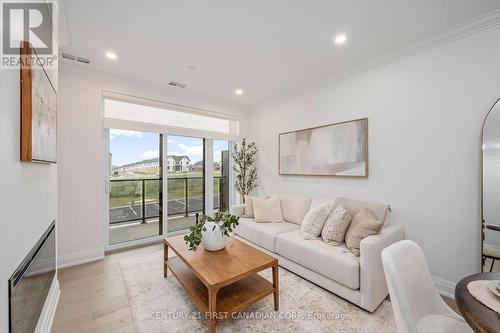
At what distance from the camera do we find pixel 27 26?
1.26 meters

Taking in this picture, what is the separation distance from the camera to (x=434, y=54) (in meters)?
2.28

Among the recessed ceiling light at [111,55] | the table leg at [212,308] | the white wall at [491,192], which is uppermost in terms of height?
the recessed ceiling light at [111,55]

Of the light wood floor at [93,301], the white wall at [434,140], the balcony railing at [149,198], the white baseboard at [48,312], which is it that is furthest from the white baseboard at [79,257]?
the white wall at [434,140]

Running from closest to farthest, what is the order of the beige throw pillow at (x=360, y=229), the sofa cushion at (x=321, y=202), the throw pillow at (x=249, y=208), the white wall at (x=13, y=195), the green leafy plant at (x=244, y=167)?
the white wall at (x=13, y=195), the beige throw pillow at (x=360, y=229), the sofa cushion at (x=321, y=202), the throw pillow at (x=249, y=208), the green leafy plant at (x=244, y=167)

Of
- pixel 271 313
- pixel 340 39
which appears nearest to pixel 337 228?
pixel 271 313

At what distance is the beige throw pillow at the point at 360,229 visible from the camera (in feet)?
6.91

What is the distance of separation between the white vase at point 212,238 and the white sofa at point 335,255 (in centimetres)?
88

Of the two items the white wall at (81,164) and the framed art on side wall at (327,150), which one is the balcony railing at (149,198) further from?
the framed art on side wall at (327,150)

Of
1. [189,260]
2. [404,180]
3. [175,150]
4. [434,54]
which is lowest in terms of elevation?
[189,260]

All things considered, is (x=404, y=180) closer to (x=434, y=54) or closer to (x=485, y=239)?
(x=485, y=239)

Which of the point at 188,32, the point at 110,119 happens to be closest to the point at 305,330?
the point at 188,32

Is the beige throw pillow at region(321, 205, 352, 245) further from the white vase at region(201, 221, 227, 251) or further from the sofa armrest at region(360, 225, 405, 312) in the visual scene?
the white vase at region(201, 221, 227, 251)

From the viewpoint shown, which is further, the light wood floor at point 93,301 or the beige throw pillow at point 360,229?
the beige throw pillow at point 360,229

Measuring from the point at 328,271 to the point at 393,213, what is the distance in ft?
3.82
